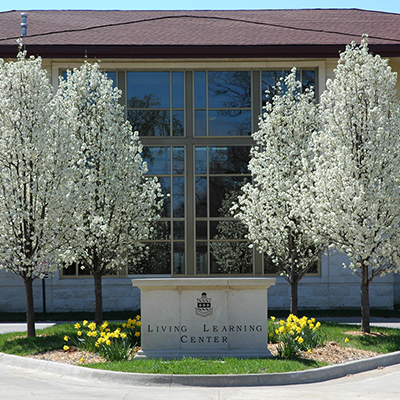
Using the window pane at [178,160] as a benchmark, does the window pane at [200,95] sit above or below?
above

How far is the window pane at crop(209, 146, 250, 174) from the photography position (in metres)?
22.3

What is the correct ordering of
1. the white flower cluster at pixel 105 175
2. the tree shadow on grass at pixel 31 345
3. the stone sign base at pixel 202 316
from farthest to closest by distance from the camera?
the white flower cluster at pixel 105 175
the tree shadow on grass at pixel 31 345
the stone sign base at pixel 202 316

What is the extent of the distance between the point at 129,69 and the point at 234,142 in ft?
15.2

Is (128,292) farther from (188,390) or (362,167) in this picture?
(188,390)

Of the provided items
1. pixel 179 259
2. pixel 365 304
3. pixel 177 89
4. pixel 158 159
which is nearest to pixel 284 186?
pixel 365 304

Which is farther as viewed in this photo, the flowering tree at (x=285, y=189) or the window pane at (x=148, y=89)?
the window pane at (x=148, y=89)

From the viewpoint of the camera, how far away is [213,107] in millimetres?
22328

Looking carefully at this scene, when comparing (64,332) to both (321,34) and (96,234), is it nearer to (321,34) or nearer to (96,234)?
(96,234)

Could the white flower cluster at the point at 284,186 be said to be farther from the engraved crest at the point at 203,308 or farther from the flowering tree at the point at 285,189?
the engraved crest at the point at 203,308

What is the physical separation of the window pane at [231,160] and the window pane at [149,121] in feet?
6.45

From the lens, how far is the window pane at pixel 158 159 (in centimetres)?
2223

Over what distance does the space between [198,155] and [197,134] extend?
0.76 meters

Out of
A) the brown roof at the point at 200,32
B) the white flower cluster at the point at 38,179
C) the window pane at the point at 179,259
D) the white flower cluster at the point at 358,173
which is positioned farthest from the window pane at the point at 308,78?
the white flower cluster at the point at 38,179

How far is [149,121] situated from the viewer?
2228 centimetres
